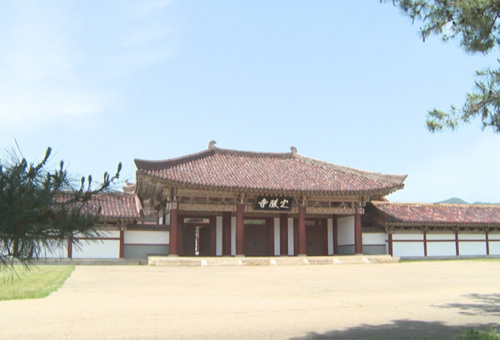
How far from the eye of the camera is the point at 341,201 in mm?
25531

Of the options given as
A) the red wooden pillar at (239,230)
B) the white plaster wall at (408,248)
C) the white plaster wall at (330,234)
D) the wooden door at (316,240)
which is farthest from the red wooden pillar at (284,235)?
the white plaster wall at (408,248)

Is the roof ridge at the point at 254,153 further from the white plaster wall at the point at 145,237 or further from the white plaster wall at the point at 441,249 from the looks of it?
the white plaster wall at the point at 441,249

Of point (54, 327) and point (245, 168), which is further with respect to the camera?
point (245, 168)

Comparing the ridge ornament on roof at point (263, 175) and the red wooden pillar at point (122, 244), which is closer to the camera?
the ridge ornament on roof at point (263, 175)

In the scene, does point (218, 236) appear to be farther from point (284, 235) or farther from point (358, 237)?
point (358, 237)

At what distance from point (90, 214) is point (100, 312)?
159 inches

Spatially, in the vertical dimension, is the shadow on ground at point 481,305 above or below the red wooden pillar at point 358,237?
below

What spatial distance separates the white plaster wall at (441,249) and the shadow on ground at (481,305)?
59.9 feet

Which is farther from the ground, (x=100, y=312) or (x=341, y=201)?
(x=341, y=201)

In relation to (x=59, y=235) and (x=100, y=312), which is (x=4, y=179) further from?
(x=100, y=312)

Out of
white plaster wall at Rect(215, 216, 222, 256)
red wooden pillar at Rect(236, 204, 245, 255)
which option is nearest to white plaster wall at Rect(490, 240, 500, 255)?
red wooden pillar at Rect(236, 204, 245, 255)

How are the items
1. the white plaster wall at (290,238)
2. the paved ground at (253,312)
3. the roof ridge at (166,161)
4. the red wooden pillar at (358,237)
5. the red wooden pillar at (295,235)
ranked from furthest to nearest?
the white plaster wall at (290,238) < the red wooden pillar at (295,235) < the red wooden pillar at (358,237) < the roof ridge at (166,161) < the paved ground at (253,312)

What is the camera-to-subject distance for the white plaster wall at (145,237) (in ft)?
76.8

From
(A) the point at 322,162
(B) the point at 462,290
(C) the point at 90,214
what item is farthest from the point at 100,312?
(A) the point at 322,162
